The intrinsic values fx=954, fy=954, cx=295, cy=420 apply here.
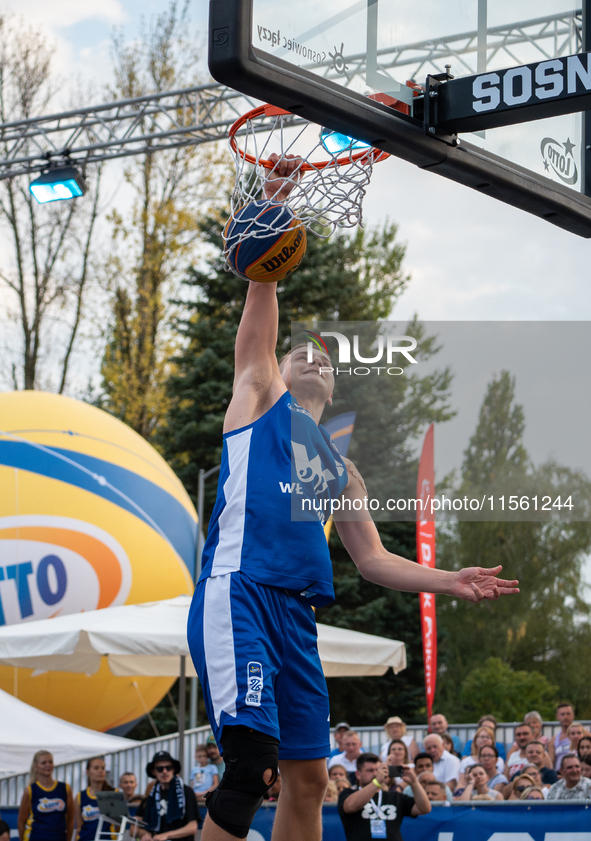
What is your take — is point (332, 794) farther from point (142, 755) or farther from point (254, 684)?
point (254, 684)

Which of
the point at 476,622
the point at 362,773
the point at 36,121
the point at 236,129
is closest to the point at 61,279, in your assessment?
the point at 36,121

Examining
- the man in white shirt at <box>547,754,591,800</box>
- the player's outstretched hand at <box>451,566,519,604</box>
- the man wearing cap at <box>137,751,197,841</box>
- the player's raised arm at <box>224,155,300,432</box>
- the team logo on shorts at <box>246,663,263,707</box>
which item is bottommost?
the man wearing cap at <box>137,751,197,841</box>

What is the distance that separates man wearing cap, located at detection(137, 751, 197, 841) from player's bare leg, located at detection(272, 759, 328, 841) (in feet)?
19.2

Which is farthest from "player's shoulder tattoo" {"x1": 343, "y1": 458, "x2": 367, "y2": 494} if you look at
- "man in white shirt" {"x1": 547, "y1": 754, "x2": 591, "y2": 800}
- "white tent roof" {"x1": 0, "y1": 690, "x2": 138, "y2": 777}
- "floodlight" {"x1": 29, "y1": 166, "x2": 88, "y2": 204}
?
"floodlight" {"x1": 29, "y1": 166, "x2": 88, "y2": 204}

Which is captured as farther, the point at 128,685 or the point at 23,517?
the point at 128,685

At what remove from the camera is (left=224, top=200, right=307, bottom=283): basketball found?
3.51 m

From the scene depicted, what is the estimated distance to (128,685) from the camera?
13.2 m

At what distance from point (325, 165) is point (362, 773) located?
5.83 metres

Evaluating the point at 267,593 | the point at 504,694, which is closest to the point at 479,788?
the point at 267,593

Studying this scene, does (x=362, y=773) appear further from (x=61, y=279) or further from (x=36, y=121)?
(x=61, y=279)

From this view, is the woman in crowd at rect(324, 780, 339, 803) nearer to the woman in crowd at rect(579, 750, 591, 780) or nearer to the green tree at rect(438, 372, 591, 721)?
the woman in crowd at rect(579, 750, 591, 780)

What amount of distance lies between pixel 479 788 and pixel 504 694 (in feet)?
45.2

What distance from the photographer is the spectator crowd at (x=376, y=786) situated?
24.9 feet

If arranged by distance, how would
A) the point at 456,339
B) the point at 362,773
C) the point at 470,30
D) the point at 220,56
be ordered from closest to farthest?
the point at 220,56 < the point at 470,30 < the point at 456,339 < the point at 362,773
